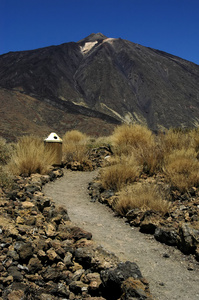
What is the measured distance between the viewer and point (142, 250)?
3.63m

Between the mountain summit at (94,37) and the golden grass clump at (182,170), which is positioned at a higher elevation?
the mountain summit at (94,37)

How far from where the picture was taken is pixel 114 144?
885 cm

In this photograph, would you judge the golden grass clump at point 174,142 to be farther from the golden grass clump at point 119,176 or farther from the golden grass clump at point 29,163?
the golden grass clump at point 29,163

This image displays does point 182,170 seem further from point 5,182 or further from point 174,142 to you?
point 5,182

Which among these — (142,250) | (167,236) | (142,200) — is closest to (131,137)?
(142,200)

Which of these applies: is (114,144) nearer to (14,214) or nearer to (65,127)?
(14,214)

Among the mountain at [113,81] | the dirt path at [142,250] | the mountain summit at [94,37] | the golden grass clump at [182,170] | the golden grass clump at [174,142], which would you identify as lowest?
the dirt path at [142,250]

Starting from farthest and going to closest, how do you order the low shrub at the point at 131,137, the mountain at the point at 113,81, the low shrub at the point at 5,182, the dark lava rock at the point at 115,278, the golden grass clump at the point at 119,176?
1. the mountain at the point at 113,81
2. the low shrub at the point at 131,137
3. the golden grass clump at the point at 119,176
4. the low shrub at the point at 5,182
5. the dark lava rock at the point at 115,278

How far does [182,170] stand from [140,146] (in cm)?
187

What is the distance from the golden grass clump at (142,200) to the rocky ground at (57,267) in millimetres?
1575

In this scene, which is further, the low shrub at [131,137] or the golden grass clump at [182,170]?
the low shrub at [131,137]

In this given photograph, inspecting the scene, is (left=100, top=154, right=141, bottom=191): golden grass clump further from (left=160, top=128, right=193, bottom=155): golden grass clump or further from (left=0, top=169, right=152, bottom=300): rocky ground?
(left=0, top=169, right=152, bottom=300): rocky ground

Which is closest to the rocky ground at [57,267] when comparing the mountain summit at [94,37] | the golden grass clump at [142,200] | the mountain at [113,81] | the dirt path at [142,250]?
the dirt path at [142,250]

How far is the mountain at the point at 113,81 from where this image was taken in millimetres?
63469
